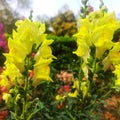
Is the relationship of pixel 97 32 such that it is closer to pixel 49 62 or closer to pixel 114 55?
pixel 114 55

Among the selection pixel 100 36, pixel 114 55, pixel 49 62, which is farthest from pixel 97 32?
pixel 49 62

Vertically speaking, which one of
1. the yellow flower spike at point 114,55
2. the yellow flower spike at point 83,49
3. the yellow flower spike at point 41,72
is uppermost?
the yellow flower spike at point 83,49

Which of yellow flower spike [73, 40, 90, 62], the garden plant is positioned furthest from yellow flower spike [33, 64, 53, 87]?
yellow flower spike [73, 40, 90, 62]

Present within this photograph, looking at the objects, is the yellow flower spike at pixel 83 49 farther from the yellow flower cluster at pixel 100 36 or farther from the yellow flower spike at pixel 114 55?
the yellow flower spike at pixel 114 55

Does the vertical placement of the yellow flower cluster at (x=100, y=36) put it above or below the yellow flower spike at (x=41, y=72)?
above

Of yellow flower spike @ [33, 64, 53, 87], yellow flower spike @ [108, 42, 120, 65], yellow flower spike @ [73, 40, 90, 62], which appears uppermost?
yellow flower spike @ [73, 40, 90, 62]

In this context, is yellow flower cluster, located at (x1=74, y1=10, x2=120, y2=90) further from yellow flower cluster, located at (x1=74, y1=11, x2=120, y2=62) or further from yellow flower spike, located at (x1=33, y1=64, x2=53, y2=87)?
yellow flower spike, located at (x1=33, y1=64, x2=53, y2=87)

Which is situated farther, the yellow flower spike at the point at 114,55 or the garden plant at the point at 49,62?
the yellow flower spike at the point at 114,55

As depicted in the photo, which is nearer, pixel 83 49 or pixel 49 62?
pixel 49 62

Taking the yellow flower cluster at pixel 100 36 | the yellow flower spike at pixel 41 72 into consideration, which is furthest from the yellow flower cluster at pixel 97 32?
the yellow flower spike at pixel 41 72

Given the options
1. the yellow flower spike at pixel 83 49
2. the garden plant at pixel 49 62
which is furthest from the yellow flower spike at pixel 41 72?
the yellow flower spike at pixel 83 49

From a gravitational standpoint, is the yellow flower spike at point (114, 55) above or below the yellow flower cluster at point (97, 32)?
below

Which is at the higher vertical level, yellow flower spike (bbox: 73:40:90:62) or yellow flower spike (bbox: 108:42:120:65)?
yellow flower spike (bbox: 73:40:90:62)

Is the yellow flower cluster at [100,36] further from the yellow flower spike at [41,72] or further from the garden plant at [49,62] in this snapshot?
the yellow flower spike at [41,72]
